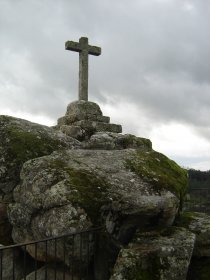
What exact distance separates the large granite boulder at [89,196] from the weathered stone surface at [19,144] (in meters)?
0.55

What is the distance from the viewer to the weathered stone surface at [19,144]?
6539 millimetres

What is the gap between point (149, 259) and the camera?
485 cm

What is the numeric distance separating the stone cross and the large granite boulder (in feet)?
16.8

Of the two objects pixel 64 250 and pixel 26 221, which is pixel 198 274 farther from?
pixel 26 221

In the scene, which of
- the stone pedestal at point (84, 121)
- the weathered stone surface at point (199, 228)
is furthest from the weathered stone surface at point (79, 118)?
the weathered stone surface at point (199, 228)

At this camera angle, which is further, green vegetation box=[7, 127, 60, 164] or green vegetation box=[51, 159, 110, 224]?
green vegetation box=[7, 127, 60, 164]

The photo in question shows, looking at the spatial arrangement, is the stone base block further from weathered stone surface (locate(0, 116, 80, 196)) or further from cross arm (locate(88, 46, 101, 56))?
cross arm (locate(88, 46, 101, 56))

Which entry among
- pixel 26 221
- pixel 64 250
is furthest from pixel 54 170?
pixel 64 250

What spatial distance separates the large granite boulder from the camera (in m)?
5.02

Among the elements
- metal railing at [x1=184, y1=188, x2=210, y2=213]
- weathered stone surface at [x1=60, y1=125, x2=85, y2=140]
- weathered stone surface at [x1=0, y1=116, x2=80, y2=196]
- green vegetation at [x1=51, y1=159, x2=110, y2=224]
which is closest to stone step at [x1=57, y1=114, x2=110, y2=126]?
weathered stone surface at [x1=60, y1=125, x2=85, y2=140]

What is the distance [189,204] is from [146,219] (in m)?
8.19

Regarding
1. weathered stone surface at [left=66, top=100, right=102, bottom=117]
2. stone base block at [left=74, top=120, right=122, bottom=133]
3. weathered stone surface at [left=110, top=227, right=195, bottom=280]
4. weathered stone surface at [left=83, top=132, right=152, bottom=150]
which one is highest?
weathered stone surface at [left=66, top=100, right=102, bottom=117]

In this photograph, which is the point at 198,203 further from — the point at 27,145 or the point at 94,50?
the point at 27,145

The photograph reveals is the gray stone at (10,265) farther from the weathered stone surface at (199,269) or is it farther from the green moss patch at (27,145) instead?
the weathered stone surface at (199,269)
